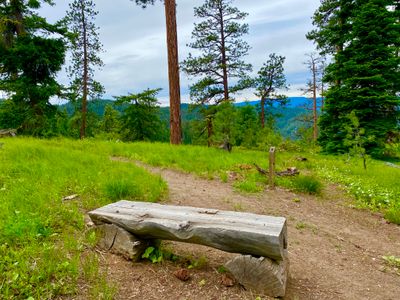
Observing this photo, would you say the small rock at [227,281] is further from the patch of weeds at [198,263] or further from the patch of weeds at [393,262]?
the patch of weeds at [393,262]

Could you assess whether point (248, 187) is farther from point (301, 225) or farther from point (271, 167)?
point (301, 225)

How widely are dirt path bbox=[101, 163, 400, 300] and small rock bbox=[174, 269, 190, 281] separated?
0.05 meters

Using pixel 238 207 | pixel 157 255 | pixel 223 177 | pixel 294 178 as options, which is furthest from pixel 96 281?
pixel 294 178

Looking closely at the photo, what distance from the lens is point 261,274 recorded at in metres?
3.14

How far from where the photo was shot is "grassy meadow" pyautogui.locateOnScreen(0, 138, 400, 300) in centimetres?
303

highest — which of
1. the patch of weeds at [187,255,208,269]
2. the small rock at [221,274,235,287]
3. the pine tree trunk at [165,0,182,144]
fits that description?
the pine tree trunk at [165,0,182,144]

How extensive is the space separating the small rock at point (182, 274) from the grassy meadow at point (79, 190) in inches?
29.0

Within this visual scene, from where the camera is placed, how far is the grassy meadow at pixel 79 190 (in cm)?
303

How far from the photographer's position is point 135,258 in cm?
360

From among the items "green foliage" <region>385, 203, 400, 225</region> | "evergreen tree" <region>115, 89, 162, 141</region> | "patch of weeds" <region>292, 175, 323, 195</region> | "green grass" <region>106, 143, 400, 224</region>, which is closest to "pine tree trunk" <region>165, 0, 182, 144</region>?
"green grass" <region>106, 143, 400, 224</region>

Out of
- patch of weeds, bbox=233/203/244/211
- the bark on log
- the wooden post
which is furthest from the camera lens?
the wooden post

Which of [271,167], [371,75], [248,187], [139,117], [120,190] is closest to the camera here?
[120,190]

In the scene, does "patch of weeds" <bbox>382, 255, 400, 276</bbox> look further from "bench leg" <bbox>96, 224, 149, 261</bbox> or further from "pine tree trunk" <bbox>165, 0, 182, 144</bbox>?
"pine tree trunk" <bbox>165, 0, 182, 144</bbox>

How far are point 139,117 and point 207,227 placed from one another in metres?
28.4
